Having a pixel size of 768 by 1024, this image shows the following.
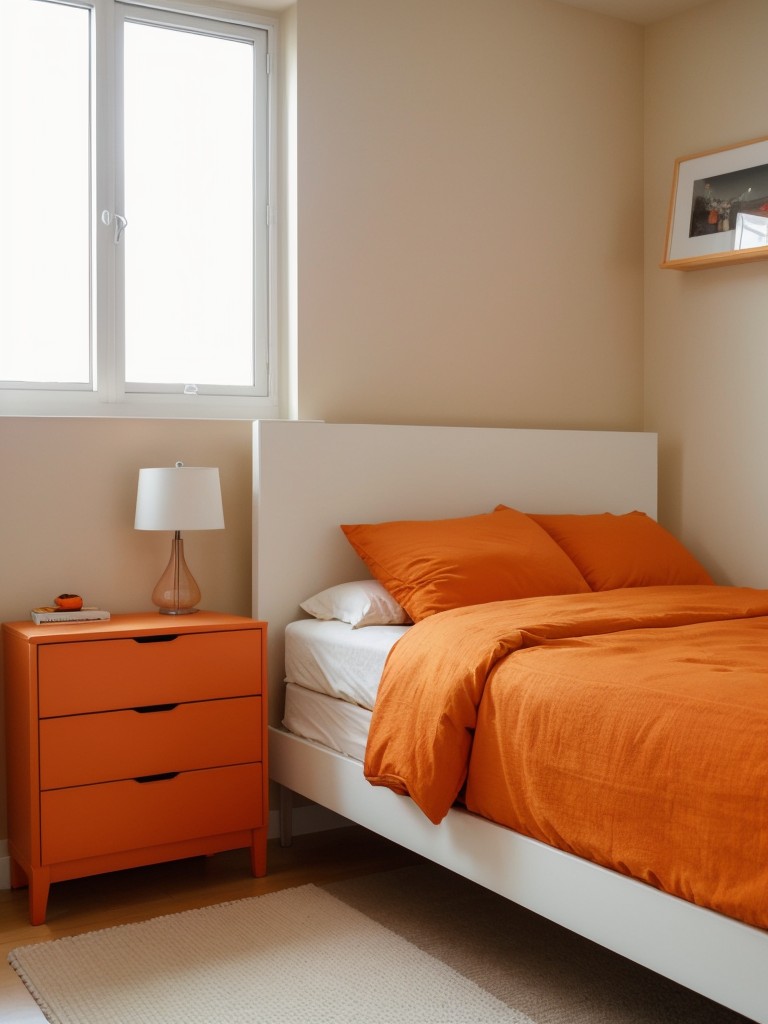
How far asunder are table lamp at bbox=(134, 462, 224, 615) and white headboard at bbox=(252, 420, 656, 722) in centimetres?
20

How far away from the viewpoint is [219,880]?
2.89m

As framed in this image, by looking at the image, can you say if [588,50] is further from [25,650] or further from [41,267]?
[25,650]

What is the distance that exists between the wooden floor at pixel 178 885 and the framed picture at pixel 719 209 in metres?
2.24

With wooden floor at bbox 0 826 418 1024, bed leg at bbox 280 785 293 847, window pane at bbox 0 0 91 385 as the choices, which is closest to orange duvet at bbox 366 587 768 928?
wooden floor at bbox 0 826 418 1024

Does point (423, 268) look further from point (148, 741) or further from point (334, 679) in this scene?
point (148, 741)

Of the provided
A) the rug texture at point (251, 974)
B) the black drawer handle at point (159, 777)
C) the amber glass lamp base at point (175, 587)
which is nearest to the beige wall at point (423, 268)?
the amber glass lamp base at point (175, 587)

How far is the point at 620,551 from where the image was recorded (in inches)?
133

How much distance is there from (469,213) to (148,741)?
208 centimetres

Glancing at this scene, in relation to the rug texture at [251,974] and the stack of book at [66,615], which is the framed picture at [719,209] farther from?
the rug texture at [251,974]

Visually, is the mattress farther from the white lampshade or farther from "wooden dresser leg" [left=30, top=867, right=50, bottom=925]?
"wooden dresser leg" [left=30, top=867, right=50, bottom=925]

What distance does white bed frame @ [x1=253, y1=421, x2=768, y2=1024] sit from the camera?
68.7 inches

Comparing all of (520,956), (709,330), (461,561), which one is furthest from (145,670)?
(709,330)

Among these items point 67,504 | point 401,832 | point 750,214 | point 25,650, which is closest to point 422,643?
point 401,832

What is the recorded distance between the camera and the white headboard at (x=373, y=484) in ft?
10.3
